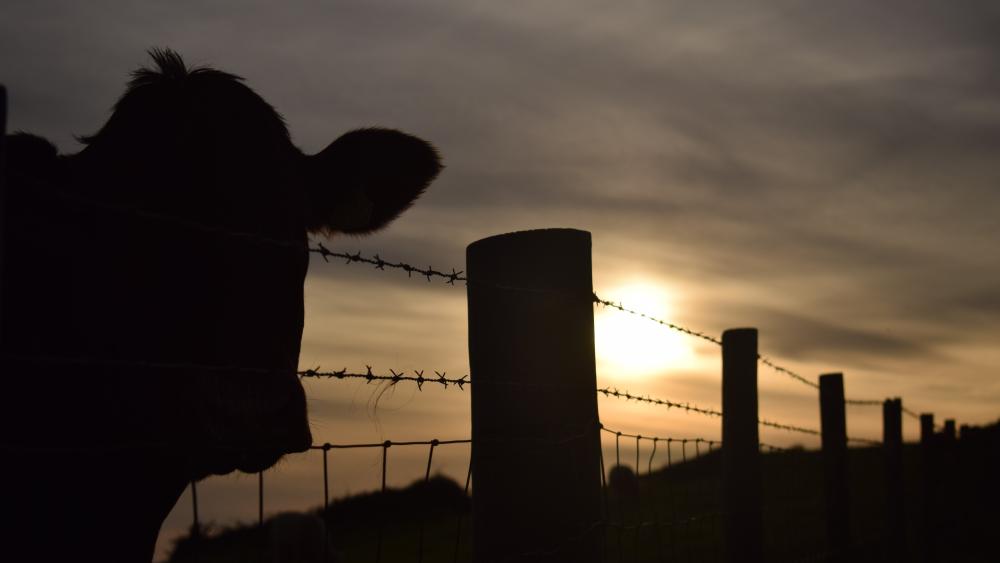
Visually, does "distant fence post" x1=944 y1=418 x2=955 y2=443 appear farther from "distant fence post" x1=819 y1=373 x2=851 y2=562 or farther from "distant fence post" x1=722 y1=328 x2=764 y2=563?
"distant fence post" x1=722 y1=328 x2=764 y2=563

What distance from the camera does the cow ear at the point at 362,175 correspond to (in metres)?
4.18

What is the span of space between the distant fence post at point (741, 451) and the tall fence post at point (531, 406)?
6.99 feet

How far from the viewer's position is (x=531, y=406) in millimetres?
3656

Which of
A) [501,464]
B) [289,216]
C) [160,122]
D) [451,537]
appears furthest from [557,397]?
[451,537]

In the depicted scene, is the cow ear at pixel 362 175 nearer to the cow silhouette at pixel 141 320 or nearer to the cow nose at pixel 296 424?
the cow silhouette at pixel 141 320

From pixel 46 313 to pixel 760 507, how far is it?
4.21 meters

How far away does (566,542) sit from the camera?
3648 mm

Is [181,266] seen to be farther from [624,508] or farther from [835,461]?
[624,508]

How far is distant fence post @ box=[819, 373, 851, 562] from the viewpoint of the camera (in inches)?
326

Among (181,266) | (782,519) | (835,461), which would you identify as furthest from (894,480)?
(181,266)

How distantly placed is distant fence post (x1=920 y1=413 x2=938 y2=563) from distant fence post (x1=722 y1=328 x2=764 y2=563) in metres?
6.60

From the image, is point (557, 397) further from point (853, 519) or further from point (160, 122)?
point (853, 519)

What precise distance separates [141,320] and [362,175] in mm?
1538

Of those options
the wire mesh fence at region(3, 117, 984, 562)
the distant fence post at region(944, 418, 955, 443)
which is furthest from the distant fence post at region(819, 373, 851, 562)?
the distant fence post at region(944, 418, 955, 443)
